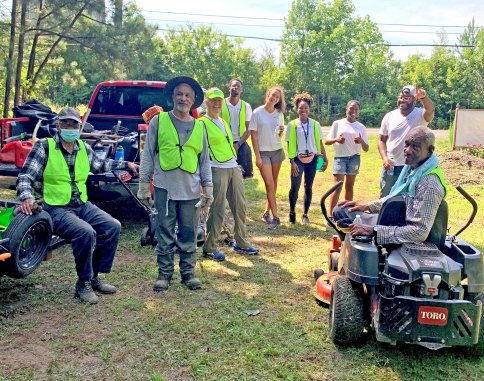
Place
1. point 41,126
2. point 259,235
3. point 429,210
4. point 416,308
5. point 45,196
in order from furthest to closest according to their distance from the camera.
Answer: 1. point 41,126
2. point 259,235
3. point 45,196
4. point 429,210
5. point 416,308

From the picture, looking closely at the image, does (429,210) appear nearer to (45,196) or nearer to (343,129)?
(45,196)

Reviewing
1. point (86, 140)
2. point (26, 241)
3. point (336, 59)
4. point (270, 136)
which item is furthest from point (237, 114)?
point (336, 59)

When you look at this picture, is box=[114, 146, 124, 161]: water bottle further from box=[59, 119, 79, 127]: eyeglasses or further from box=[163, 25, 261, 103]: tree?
box=[163, 25, 261, 103]: tree

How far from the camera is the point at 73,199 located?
426 cm

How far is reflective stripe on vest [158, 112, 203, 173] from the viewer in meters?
4.38

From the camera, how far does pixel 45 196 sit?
417 cm

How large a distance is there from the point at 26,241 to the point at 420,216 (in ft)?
9.26

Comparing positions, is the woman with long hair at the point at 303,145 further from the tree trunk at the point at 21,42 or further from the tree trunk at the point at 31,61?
the tree trunk at the point at 31,61

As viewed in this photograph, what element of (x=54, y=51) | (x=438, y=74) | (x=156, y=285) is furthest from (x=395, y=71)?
(x=156, y=285)

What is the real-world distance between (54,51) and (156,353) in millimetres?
12542

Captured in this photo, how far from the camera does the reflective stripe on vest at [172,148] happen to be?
4383 mm

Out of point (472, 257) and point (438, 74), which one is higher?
point (438, 74)

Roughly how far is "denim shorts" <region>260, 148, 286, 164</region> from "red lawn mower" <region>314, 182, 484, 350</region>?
118 inches

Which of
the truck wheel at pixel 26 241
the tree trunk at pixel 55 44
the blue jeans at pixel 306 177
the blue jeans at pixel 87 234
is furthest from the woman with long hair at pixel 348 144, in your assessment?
the tree trunk at pixel 55 44
